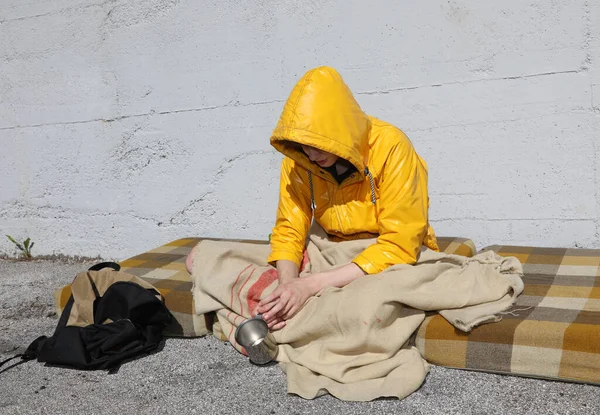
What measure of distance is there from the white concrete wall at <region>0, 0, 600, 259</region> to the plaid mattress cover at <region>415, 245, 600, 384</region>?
104 cm

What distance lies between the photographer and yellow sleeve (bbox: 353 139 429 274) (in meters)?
2.62

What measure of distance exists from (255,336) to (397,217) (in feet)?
2.53

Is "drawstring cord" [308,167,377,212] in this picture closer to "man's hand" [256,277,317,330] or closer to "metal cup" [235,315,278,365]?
"man's hand" [256,277,317,330]

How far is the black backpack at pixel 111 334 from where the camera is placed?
9.18 feet

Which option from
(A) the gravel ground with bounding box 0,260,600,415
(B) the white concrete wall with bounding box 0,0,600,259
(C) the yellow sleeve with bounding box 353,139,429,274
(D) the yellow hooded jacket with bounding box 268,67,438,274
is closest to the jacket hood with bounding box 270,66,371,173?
(D) the yellow hooded jacket with bounding box 268,67,438,274

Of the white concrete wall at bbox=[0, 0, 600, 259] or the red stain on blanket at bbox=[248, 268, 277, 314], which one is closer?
the red stain on blanket at bbox=[248, 268, 277, 314]

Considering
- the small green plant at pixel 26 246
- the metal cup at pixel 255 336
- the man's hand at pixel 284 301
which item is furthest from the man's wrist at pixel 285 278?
the small green plant at pixel 26 246

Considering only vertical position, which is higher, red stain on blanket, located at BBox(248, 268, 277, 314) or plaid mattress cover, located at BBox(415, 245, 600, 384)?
→ red stain on blanket, located at BBox(248, 268, 277, 314)

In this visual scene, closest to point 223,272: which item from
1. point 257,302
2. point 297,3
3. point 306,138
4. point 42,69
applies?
point 257,302

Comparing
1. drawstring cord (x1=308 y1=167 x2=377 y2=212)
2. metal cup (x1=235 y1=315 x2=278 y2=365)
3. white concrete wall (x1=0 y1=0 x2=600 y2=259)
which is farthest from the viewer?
white concrete wall (x1=0 y1=0 x2=600 y2=259)

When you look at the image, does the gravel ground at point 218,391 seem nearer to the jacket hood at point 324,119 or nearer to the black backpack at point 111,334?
the black backpack at point 111,334

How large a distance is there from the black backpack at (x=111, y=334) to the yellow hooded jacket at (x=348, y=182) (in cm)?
64

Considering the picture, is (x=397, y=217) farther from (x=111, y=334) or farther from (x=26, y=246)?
(x=26, y=246)

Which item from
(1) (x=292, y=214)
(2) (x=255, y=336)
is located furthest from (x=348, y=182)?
(2) (x=255, y=336)
